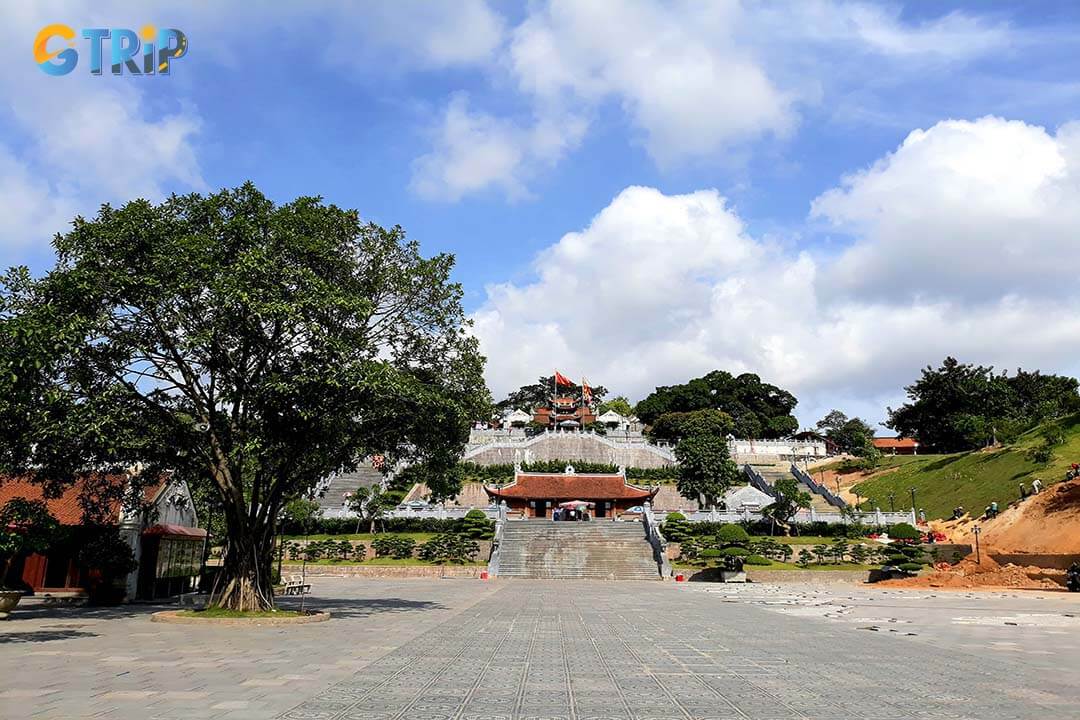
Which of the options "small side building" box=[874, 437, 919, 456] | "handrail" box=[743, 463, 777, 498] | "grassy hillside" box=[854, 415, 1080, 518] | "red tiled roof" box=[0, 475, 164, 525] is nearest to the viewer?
"red tiled roof" box=[0, 475, 164, 525]

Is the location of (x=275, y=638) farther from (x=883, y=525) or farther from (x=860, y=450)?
(x=860, y=450)

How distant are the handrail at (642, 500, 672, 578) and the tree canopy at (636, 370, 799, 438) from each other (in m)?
57.2

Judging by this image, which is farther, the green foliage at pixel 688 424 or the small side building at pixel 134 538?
the green foliage at pixel 688 424

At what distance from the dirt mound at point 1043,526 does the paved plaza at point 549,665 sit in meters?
19.7

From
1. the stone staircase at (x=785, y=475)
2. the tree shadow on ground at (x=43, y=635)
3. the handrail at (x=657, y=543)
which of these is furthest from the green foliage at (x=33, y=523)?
the stone staircase at (x=785, y=475)

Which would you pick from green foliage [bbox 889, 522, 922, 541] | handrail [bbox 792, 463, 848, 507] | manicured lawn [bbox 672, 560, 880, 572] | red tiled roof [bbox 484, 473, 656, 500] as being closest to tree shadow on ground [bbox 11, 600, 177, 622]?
manicured lawn [bbox 672, 560, 880, 572]

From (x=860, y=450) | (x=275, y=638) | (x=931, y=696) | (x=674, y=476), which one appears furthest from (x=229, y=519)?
(x=860, y=450)

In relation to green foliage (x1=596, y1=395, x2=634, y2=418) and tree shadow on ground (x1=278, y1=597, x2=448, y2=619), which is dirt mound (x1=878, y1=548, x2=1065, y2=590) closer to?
tree shadow on ground (x1=278, y1=597, x2=448, y2=619)

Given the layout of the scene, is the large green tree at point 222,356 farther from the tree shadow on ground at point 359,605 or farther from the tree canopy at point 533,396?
the tree canopy at point 533,396

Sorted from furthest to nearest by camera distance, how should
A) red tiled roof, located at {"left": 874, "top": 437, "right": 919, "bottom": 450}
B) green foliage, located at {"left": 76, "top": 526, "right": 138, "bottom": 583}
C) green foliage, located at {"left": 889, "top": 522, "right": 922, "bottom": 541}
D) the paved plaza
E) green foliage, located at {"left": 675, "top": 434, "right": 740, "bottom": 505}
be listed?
red tiled roof, located at {"left": 874, "top": 437, "right": 919, "bottom": 450} < green foliage, located at {"left": 675, "top": 434, "right": 740, "bottom": 505} < green foliage, located at {"left": 889, "top": 522, "right": 922, "bottom": 541} < green foliage, located at {"left": 76, "top": 526, "right": 138, "bottom": 583} < the paved plaza

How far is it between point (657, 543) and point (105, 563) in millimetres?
28835

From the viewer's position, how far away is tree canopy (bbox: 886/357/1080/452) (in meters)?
81.0

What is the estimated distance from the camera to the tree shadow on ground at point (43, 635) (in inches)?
507

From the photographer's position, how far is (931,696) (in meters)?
8.81
